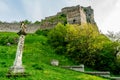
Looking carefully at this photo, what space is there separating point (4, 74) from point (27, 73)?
2.43 m

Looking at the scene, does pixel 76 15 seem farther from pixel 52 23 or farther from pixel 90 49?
pixel 90 49

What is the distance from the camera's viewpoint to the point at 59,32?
202 ft

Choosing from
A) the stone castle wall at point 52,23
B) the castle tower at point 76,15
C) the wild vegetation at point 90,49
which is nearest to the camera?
the wild vegetation at point 90,49

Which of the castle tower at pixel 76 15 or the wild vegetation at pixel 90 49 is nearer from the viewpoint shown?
the wild vegetation at pixel 90 49

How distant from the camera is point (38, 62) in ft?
152

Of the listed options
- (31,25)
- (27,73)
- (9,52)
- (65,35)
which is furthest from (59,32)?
(27,73)

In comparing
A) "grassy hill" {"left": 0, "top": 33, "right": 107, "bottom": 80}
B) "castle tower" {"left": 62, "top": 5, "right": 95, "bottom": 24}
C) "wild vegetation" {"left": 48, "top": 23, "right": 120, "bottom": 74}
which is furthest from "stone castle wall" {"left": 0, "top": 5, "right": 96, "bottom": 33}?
"wild vegetation" {"left": 48, "top": 23, "right": 120, "bottom": 74}

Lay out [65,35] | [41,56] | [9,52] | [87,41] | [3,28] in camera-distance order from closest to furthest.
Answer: [9,52], [41,56], [87,41], [65,35], [3,28]

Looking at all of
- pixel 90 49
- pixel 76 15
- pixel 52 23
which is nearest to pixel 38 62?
pixel 90 49

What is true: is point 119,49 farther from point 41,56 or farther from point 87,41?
point 41,56

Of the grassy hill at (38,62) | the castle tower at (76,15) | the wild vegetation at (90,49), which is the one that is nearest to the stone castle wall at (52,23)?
the castle tower at (76,15)

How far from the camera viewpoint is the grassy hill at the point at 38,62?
34.6 m

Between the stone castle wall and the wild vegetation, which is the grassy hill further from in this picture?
the stone castle wall

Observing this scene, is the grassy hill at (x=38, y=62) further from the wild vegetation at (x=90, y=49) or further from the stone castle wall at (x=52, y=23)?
the stone castle wall at (x=52, y=23)
